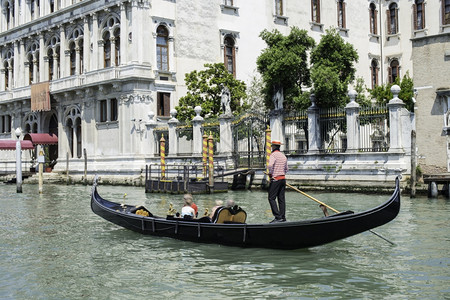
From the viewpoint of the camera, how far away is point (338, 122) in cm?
1912

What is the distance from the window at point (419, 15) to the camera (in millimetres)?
32281

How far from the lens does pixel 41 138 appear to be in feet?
99.3

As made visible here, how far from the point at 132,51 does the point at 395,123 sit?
1285 centimetres

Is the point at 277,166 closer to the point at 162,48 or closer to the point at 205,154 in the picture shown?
the point at 205,154

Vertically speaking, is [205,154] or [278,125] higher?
[278,125]

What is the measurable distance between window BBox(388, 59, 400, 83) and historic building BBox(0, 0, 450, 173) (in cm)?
6

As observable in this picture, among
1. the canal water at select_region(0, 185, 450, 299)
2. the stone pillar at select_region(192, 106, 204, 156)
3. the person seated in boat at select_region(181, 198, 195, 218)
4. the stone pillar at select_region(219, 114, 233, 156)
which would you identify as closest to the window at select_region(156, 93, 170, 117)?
the stone pillar at select_region(192, 106, 204, 156)

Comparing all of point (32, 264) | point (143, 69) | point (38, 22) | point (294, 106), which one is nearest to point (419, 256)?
point (32, 264)

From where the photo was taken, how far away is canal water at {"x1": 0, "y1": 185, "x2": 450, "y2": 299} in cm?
672

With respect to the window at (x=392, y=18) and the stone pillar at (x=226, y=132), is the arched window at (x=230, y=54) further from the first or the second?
the window at (x=392, y=18)

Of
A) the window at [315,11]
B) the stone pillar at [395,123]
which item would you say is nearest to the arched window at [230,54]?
the window at [315,11]

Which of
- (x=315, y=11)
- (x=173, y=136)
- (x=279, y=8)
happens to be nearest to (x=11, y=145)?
(x=173, y=136)

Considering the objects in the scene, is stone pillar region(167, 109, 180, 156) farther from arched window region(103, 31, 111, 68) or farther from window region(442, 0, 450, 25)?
window region(442, 0, 450, 25)

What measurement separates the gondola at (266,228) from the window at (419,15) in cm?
2613
